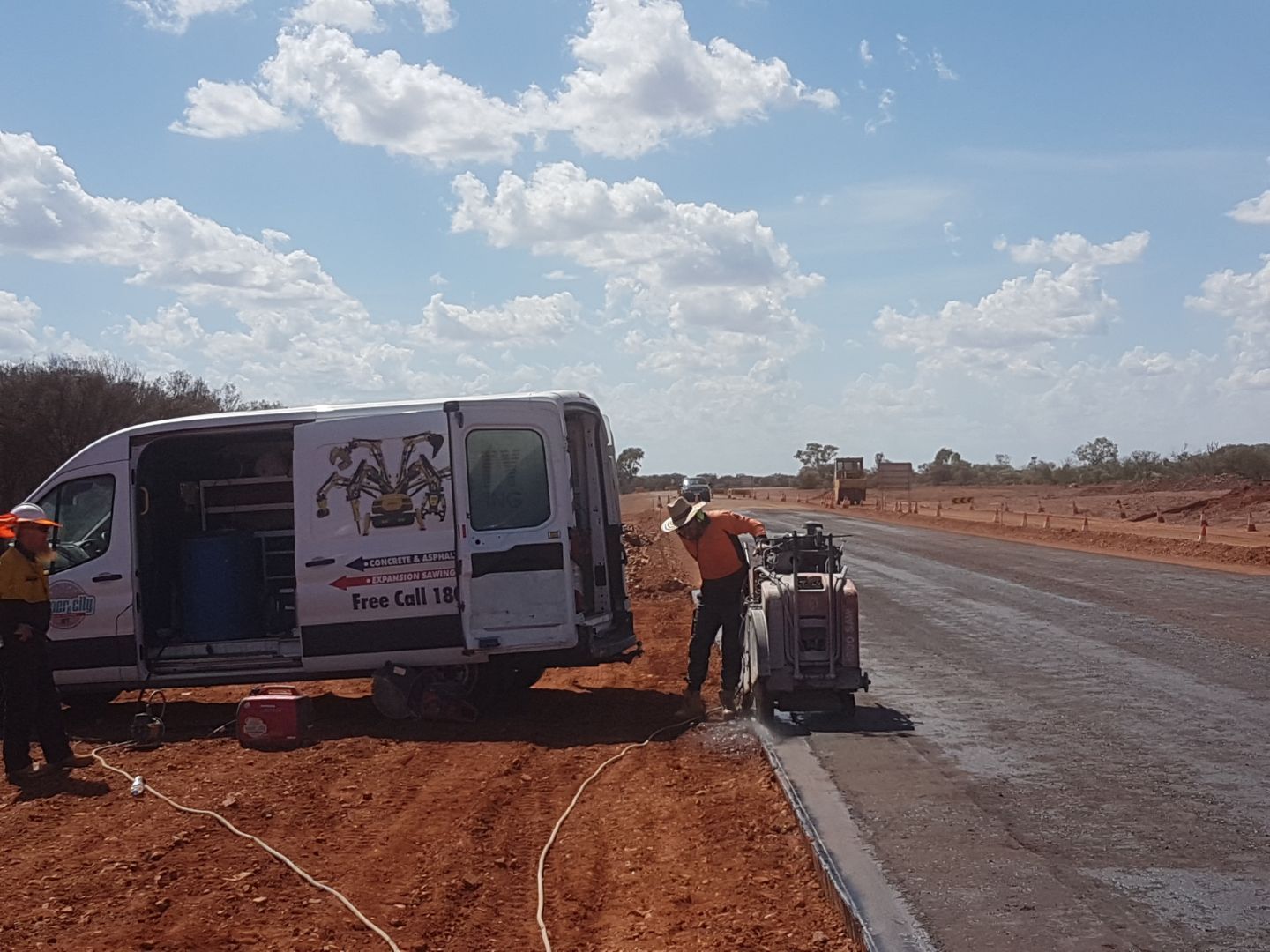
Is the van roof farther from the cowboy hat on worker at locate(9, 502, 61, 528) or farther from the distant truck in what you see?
the distant truck

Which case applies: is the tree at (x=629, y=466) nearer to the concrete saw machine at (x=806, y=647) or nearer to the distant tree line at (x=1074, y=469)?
the distant tree line at (x=1074, y=469)

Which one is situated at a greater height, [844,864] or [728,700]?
[728,700]

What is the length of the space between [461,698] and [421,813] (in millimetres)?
3192

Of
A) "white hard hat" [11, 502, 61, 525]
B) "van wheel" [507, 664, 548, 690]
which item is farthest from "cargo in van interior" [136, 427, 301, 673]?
"van wheel" [507, 664, 548, 690]

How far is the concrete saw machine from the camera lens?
32.7 ft

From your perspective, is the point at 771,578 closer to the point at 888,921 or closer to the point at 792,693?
the point at 792,693

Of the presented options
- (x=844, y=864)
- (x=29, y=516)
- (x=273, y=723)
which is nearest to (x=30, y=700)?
(x=29, y=516)

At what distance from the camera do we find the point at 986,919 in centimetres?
548

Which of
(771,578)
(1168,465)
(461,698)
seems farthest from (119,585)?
(1168,465)

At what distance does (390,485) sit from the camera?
10.4 meters

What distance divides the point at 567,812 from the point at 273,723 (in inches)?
129

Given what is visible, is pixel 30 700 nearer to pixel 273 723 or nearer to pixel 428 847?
pixel 273 723

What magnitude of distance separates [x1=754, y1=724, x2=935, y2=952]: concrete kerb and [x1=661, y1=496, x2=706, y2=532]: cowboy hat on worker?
8.45ft

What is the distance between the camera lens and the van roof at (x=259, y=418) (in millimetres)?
10539
